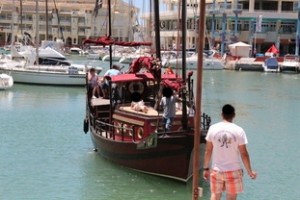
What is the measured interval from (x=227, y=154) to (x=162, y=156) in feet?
23.6

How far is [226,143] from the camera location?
10312mm

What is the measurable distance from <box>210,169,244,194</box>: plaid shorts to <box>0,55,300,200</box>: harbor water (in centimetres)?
604

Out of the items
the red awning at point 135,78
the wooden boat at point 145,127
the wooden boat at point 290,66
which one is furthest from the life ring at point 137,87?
the wooden boat at point 290,66

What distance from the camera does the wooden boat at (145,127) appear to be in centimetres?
1727

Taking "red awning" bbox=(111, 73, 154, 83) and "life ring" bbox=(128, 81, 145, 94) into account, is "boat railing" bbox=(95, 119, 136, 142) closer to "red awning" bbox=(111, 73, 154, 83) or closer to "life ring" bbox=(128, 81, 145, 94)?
"life ring" bbox=(128, 81, 145, 94)

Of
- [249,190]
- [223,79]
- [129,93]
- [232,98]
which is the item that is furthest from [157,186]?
[223,79]

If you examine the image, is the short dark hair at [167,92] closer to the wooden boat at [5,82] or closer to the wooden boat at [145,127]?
the wooden boat at [145,127]

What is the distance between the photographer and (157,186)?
17.6 meters

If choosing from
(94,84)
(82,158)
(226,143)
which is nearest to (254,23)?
(94,84)

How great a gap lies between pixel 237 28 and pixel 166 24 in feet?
48.2

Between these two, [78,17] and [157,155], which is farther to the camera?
[78,17]

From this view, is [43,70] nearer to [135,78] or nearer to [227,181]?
[135,78]

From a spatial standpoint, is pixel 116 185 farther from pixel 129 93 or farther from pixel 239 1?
pixel 239 1

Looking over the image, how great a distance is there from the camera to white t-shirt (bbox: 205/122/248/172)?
10297 millimetres
